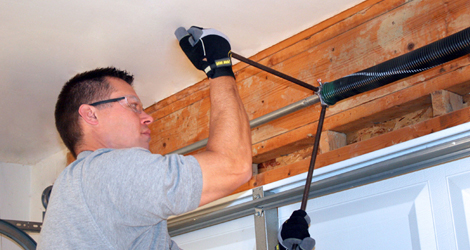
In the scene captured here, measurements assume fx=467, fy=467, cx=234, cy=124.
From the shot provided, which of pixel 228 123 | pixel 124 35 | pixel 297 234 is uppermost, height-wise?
pixel 124 35

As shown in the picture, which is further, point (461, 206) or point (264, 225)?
point (264, 225)

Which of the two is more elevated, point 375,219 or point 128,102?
point 128,102

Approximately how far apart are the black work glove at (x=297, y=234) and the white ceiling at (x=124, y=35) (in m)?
0.89

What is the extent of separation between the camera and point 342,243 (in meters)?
1.49

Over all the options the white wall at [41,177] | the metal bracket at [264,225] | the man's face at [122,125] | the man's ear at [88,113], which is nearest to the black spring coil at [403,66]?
the metal bracket at [264,225]

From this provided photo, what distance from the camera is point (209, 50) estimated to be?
130 centimetres

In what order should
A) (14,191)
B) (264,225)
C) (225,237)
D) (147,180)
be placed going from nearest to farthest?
(147,180), (264,225), (225,237), (14,191)

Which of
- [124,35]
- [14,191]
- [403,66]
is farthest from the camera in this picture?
[14,191]

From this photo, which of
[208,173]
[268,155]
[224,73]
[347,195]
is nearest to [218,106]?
[224,73]

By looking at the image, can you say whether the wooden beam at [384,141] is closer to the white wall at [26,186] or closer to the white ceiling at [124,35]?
the white ceiling at [124,35]

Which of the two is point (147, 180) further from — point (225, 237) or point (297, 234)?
point (225, 237)

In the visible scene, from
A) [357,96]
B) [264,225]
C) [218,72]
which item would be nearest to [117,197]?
[218,72]

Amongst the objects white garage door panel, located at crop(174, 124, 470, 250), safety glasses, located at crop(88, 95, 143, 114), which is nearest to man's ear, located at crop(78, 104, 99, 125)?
safety glasses, located at crop(88, 95, 143, 114)

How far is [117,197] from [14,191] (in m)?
2.38
